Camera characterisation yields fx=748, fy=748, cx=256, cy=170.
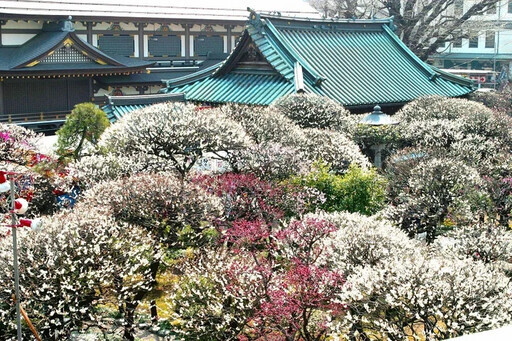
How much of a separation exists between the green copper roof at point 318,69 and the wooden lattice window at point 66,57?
1047cm

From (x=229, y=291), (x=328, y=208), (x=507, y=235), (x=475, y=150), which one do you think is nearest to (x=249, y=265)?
(x=229, y=291)

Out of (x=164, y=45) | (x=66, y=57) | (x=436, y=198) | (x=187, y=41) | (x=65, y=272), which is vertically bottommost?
(x=436, y=198)

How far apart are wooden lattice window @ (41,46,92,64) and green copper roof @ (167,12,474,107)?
412 inches

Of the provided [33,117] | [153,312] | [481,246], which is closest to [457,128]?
[481,246]

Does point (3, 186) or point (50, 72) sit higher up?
point (50, 72)

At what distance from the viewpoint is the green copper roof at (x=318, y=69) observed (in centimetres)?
2600

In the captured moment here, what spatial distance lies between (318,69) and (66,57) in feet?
51.0

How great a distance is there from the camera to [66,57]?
37406 millimetres

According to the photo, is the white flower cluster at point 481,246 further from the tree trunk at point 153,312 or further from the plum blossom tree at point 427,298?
the tree trunk at point 153,312

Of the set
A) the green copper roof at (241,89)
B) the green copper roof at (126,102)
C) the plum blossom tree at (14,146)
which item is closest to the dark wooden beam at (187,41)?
the green copper roof at (241,89)

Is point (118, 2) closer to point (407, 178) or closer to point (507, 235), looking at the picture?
point (407, 178)

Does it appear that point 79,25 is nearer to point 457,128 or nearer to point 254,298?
point 457,128

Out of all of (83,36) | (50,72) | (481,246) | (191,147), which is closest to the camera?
(481,246)

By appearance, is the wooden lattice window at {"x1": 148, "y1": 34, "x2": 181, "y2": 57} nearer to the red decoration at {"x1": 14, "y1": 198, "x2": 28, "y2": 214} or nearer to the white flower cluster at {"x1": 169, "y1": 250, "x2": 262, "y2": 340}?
the white flower cluster at {"x1": 169, "y1": 250, "x2": 262, "y2": 340}
